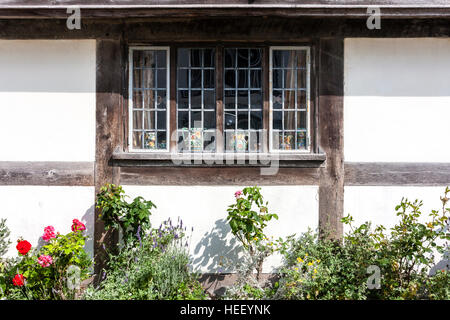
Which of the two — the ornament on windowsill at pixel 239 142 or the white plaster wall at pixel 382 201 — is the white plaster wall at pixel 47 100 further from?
the white plaster wall at pixel 382 201

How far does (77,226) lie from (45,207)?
0.73m

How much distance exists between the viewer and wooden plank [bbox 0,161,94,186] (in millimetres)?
4750

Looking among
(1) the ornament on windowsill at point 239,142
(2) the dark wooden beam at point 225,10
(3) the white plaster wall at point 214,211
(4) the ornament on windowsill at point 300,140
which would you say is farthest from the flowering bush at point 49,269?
(4) the ornament on windowsill at point 300,140

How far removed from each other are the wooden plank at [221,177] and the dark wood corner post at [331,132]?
201 mm

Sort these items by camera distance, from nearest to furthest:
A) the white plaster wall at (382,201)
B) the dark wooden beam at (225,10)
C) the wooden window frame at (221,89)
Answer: the dark wooden beam at (225,10)
the white plaster wall at (382,201)
the wooden window frame at (221,89)

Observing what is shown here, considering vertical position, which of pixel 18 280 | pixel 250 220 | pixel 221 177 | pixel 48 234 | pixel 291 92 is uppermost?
pixel 291 92

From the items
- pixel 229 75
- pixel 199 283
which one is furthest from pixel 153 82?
pixel 199 283

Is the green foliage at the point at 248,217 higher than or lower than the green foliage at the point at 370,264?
higher

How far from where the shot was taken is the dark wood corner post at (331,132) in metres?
4.73

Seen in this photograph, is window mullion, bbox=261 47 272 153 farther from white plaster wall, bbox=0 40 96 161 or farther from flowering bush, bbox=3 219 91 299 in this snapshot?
flowering bush, bbox=3 219 91 299

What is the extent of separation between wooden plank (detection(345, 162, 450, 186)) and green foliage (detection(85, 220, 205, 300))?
7.61ft

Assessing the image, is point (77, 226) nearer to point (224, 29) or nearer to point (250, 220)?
point (250, 220)

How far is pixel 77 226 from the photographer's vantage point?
4.34 meters

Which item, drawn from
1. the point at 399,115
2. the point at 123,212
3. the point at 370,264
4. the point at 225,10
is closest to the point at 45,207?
the point at 123,212
